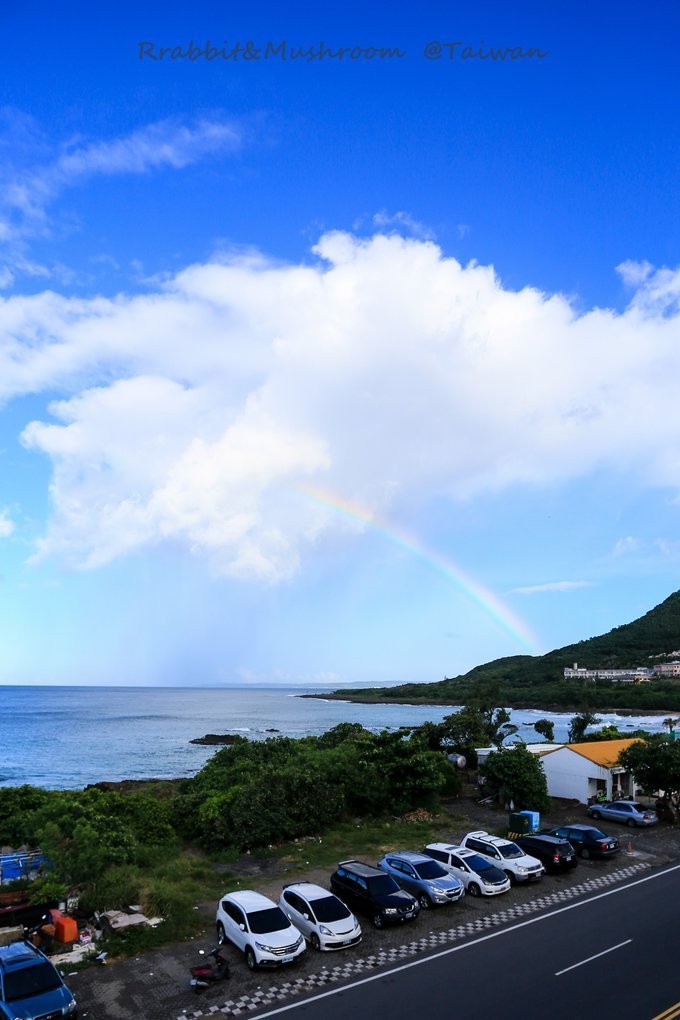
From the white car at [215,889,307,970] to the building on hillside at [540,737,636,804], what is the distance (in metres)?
26.0

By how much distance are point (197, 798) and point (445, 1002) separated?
62.5 feet

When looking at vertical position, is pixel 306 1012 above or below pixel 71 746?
above

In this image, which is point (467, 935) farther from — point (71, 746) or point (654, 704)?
point (654, 704)

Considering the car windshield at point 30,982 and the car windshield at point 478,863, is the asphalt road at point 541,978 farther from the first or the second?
the car windshield at point 30,982

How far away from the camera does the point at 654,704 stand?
150875 millimetres

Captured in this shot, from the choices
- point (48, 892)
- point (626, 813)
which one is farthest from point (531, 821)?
point (48, 892)

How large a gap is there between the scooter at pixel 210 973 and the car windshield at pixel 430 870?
7410 millimetres

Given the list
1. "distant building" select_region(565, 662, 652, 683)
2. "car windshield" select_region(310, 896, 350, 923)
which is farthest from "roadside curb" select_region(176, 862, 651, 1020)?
"distant building" select_region(565, 662, 652, 683)

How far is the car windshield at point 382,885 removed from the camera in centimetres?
1856

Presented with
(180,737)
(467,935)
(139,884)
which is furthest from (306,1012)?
(180,737)

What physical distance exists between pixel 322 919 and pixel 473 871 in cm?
657

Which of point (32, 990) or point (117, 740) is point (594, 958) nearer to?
point (32, 990)

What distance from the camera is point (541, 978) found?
1442 centimetres

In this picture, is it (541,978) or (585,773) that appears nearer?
(541,978)
